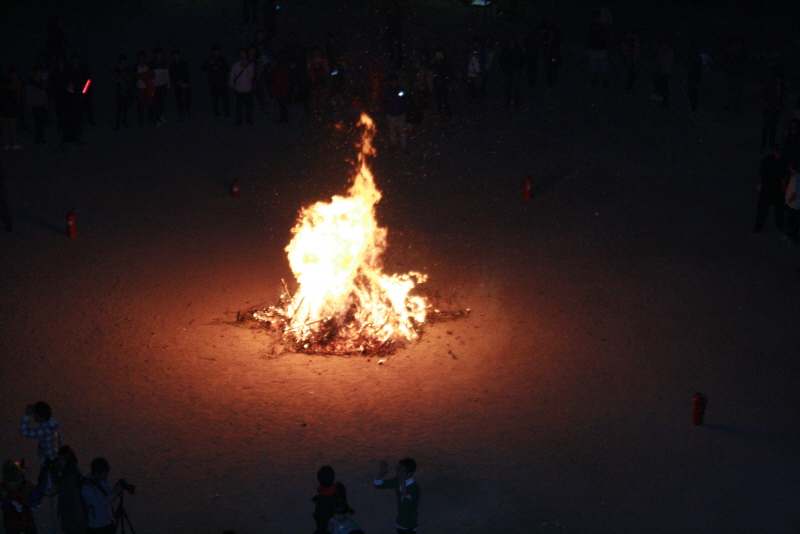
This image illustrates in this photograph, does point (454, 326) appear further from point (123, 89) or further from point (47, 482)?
point (123, 89)

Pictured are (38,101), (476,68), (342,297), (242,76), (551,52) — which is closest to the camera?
(342,297)

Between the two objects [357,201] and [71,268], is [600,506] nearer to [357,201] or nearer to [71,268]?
[357,201]

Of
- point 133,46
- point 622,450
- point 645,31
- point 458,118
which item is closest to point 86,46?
point 133,46

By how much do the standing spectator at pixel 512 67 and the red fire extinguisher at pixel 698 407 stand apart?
478 inches

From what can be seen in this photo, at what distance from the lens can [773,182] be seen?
1380cm

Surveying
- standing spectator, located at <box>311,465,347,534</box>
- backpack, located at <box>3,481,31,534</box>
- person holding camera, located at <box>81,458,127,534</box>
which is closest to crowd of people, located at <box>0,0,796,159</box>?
standing spectator, located at <box>311,465,347,534</box>

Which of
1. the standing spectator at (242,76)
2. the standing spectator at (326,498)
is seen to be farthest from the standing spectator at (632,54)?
the standing spectator at (326,498)

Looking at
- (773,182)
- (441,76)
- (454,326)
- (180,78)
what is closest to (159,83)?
(180,78)

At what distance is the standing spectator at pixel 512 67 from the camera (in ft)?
63.2

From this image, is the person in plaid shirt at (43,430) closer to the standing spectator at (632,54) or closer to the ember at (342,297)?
the ember at (342,297)

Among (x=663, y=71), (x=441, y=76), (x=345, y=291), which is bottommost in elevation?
(x=345, y=291)

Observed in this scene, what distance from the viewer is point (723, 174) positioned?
1702 cm

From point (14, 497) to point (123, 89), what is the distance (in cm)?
1363

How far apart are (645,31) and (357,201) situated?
1848 centimetres
